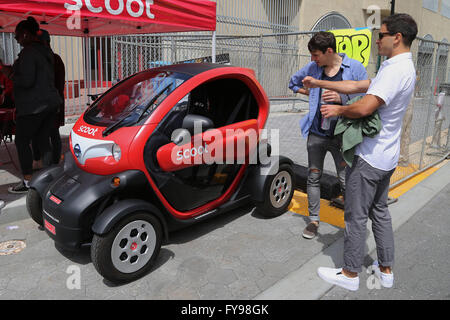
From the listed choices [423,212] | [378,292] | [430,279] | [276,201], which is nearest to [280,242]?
[276,201]

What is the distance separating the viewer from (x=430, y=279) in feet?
9.86

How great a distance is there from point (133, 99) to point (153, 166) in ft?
2.18

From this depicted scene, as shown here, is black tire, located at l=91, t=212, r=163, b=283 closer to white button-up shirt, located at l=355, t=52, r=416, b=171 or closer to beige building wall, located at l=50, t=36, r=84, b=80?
white button-up shirt, located at l=355, t=52, r=416, b=171

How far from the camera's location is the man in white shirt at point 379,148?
7.99 feet

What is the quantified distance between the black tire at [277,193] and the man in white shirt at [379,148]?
3.64 feet

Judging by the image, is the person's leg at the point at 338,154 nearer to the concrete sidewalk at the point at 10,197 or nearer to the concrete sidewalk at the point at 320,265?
the concrete sidewalk at the point at 320,265

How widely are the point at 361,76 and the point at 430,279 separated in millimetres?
1801

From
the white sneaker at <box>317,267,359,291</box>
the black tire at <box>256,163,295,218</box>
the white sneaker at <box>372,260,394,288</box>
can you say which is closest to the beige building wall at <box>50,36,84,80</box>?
the black tire at <box>256,163,295,218</box>

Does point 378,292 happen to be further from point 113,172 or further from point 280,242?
point 113,172

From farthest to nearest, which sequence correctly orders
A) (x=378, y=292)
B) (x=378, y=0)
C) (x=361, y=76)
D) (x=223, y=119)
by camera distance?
(x=378, y=0) < (x=223, y=119) < (x=361, y=76) < (x=378, y=292)

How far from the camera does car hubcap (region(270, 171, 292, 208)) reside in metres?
4.00

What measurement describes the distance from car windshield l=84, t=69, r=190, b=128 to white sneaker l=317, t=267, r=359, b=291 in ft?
6.12

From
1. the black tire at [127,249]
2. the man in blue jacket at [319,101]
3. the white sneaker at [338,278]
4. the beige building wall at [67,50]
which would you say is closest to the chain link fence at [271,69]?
the beige building wall at [67,50]
